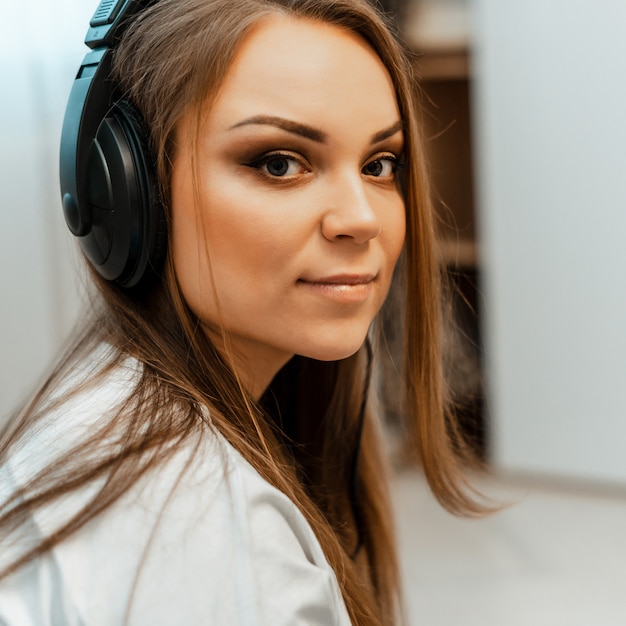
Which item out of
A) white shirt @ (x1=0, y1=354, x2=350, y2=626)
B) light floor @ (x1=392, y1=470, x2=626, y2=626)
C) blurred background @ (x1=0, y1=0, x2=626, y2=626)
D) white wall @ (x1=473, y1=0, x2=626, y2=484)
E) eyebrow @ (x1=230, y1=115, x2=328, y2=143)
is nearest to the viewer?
white shirt @ (x1=0, y1=354, x2=350, y2=626)

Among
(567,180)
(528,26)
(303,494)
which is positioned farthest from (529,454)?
(303,494)

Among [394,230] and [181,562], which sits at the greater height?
[394,230]

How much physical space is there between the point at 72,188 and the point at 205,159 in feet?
0.40

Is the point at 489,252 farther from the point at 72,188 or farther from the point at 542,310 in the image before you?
the point at 72,188

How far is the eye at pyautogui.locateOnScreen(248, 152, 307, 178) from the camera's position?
2.52 ft

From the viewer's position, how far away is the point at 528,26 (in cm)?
199

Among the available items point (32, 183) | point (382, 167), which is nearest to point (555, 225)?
point (32, 183)

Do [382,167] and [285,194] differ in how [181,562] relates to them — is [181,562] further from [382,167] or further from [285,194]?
[382,167]

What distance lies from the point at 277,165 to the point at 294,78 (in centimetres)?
7

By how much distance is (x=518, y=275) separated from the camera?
209cm

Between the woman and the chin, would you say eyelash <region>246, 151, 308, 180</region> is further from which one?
the chin

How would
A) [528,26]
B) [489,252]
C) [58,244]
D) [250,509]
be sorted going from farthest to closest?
[489,252] < [528,26] < [58,244] < [250,509]

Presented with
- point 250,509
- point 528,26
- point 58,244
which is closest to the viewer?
point 250,509

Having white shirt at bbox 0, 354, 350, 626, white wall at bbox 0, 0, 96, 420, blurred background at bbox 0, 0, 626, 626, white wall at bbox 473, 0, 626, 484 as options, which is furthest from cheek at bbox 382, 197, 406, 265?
white wall at bbox 473, 0, 626, 484
